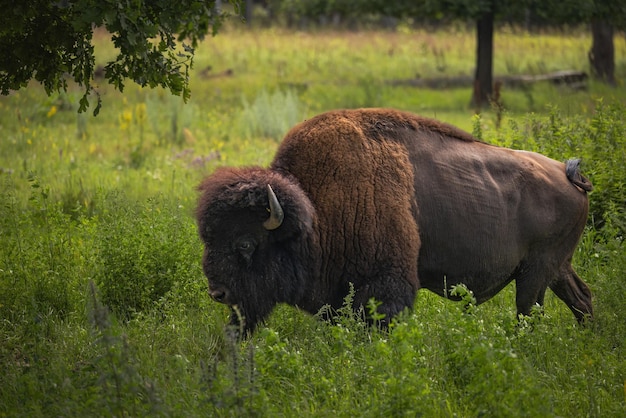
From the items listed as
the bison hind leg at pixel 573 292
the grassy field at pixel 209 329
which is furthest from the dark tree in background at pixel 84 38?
the bison hind leg at pixel 573 292

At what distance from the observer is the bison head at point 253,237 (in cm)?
573

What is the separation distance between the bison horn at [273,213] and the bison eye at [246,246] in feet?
0.53

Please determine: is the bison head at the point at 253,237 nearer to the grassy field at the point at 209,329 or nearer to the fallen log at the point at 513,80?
the grassy field at the point at 209,329

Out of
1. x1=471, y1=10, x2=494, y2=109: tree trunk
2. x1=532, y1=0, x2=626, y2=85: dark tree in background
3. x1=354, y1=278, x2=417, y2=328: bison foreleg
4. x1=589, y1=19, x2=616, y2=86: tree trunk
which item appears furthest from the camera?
x1=589, y1=19, x2=616, y2=86: tree trunk

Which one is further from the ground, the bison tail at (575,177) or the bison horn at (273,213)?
the bison horn at (273,213)

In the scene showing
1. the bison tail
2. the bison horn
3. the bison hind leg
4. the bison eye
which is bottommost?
the bison hind leg

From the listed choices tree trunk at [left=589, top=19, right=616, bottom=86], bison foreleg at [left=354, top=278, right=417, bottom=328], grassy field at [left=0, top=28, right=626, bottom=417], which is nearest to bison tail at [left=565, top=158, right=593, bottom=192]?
grassy field at [left=0, top=28, right=626, bottom=417]

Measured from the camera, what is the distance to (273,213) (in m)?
5.64

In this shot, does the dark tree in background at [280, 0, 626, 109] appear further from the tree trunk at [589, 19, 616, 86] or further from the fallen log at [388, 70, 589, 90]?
the fallen log at [388, 70, 589, 90]

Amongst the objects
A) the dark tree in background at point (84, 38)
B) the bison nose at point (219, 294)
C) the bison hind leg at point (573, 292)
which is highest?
the dark tree in background at point (84, 38)

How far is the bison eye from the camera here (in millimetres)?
5750

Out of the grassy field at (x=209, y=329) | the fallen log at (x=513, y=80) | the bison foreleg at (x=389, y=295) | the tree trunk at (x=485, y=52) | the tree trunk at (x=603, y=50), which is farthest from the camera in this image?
the tree trunk at (x=603, y=50)

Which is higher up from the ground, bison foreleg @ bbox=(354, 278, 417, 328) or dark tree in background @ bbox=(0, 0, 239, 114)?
dark tree in background @ bbox=(0, 0, 239, 114)

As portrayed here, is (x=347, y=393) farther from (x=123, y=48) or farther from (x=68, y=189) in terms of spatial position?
(x=68, y=189)
